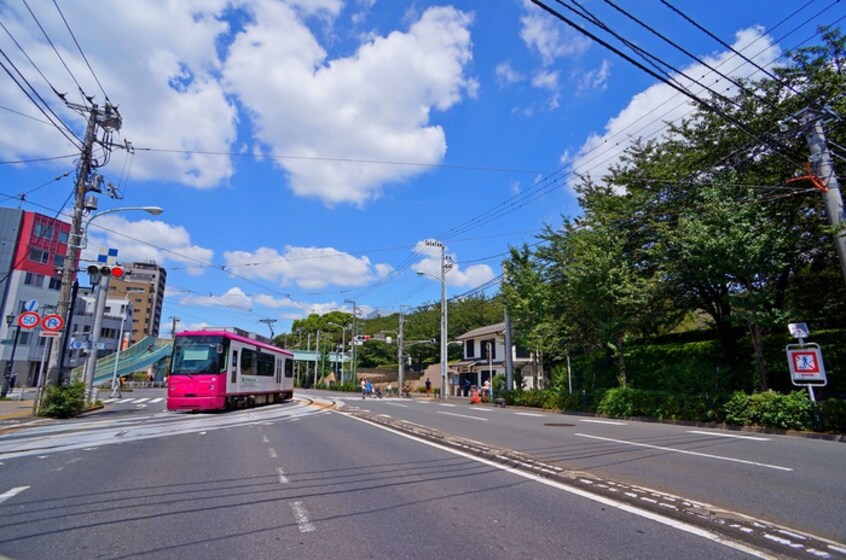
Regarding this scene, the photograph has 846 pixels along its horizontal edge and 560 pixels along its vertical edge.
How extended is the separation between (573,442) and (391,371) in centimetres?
6180

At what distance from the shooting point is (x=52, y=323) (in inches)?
616

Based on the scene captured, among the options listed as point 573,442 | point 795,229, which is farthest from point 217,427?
point 795,229

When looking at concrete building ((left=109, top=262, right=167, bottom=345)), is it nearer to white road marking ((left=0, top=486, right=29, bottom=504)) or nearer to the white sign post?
white road marking ((left=0, top=486, right=29, bottom=504))

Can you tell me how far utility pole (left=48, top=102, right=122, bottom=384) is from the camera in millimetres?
16609

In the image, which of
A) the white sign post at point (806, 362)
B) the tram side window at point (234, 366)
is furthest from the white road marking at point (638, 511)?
the tram side window at point (234, 366)

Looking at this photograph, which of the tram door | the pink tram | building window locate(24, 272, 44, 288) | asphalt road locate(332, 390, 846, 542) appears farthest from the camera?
building window locate(24, 272, 44, 288)

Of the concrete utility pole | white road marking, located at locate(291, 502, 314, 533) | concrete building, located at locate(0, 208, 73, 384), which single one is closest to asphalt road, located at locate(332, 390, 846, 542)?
white road marking, located at locate(291, 502, 314, 533)

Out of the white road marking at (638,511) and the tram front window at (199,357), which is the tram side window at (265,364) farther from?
the white road marking at (638,511)

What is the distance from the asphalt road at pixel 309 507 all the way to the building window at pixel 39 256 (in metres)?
54.4

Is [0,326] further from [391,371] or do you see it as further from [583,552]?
[583,552]

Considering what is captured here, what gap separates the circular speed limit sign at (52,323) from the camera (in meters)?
15.5

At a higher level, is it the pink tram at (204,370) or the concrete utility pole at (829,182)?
the concrete utility pole at (829,182)

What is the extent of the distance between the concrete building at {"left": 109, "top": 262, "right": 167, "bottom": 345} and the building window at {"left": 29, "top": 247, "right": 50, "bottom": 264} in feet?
166

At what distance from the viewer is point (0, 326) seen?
49000 mm
